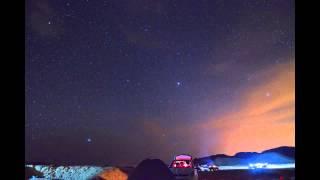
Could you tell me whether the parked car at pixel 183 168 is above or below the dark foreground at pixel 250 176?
above

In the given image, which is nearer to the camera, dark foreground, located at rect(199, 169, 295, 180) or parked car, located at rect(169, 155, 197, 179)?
parked car, located at rect(169, 155, 197, 179)

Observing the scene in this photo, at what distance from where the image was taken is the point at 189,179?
28516mm

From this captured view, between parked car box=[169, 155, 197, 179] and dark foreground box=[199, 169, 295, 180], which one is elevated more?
parked car box=[169, 155, 197, 179]

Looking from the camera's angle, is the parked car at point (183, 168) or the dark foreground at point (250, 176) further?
the dark foreground at point (250, 176)

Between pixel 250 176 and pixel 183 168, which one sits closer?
pixel 183 168

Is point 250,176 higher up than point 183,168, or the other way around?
point 183,168
